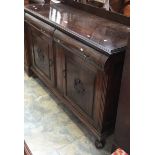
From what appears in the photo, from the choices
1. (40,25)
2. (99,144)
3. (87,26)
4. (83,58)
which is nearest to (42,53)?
(40,25)

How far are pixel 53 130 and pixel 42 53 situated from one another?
77 centimetres

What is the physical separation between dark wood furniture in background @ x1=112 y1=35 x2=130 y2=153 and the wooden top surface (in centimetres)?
18

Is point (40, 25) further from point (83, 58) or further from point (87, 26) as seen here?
point (83, 58)

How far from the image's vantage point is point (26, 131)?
5.65 ft

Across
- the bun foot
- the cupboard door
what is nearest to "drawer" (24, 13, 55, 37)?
the cupboard door

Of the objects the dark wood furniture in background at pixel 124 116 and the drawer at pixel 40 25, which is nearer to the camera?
the dark wood furniture in background at pixel 124 116

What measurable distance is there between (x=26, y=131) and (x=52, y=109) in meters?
0.35

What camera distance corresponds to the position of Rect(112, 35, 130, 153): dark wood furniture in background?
1092 millimetres

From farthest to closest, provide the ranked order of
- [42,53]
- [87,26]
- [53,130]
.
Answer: [42,53], [53,130], [87,26]

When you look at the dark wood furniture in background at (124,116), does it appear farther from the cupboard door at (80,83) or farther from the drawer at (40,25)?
the drawer at (40,25)

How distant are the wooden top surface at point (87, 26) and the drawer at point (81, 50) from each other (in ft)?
0.13

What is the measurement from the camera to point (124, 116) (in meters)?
1.20

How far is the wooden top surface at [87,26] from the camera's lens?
4.04ft

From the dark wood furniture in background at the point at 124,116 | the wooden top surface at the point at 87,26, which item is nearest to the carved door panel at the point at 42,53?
the wooden top surface at the point at 87,26
